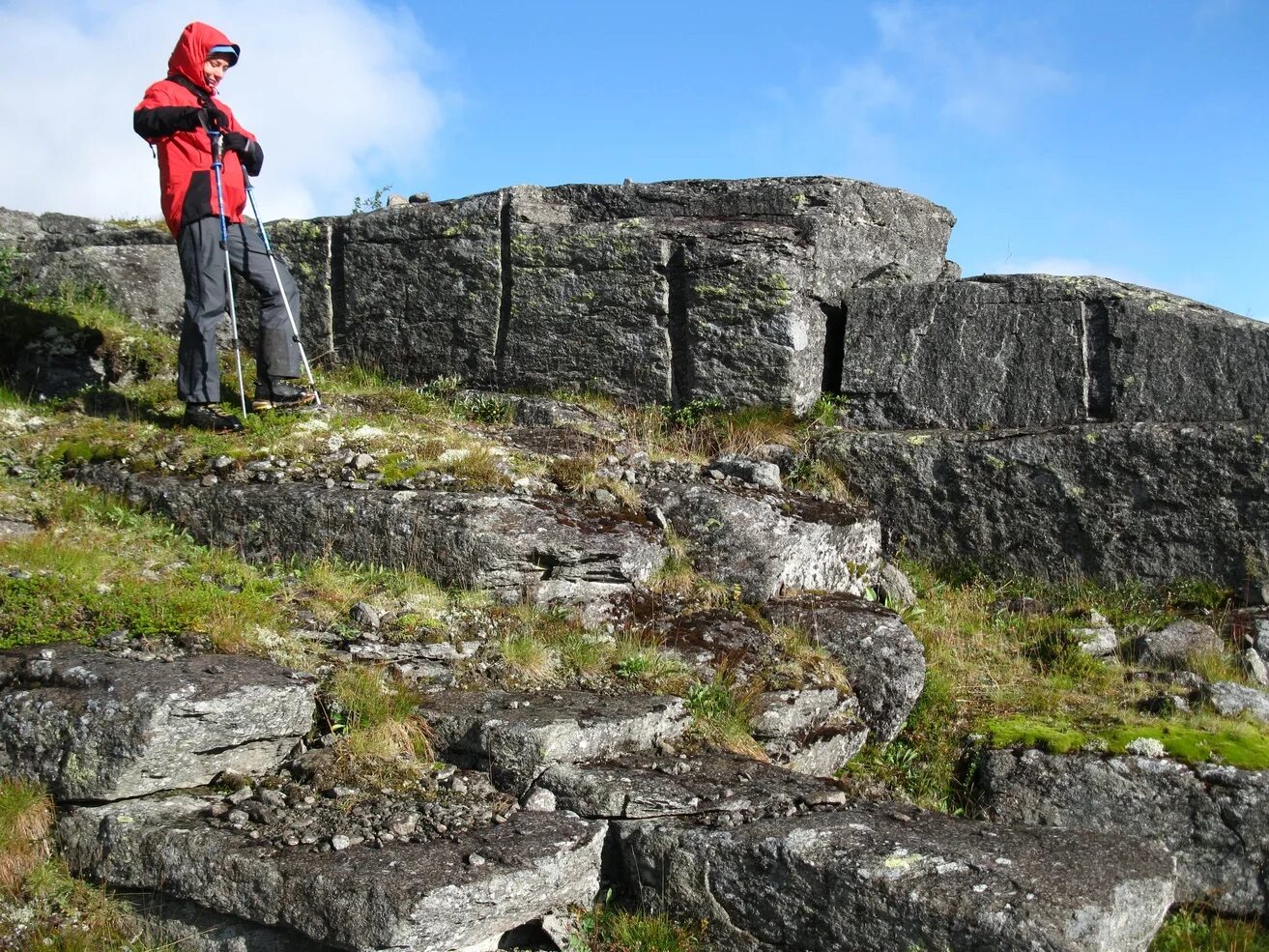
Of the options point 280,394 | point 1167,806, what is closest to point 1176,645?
point 1167,806

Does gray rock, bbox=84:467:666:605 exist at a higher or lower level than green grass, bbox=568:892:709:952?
higher

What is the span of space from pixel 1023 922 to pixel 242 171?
6.58 meters

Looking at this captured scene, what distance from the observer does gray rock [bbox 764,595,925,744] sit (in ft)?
19.3

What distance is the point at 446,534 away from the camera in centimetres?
605

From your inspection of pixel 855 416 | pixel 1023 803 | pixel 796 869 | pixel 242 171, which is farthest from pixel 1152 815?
pixel 242 171


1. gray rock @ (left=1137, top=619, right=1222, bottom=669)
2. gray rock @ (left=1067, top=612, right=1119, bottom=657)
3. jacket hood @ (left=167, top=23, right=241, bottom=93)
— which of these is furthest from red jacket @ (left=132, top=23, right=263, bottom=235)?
gray rock @ (left=1137, top=619, right=1222, bottom=669)

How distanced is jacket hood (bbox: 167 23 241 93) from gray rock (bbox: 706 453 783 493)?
417 cm

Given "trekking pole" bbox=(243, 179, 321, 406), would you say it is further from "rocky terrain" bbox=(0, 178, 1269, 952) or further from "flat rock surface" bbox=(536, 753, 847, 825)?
"flat rock surface" bbox=(536, 753, 847, 825)

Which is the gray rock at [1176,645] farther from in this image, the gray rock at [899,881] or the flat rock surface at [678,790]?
the flat rock surface at [678,790]

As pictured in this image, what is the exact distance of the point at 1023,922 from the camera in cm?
362

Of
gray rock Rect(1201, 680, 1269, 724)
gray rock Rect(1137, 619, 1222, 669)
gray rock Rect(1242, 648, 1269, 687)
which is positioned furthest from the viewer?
gray rock Rect(1137, 619, 1222, 669)

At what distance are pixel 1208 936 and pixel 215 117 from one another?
714 cm

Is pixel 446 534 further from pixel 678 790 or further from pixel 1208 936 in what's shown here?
pixel 1208 936

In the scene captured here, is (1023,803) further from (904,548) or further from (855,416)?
(855,416)
